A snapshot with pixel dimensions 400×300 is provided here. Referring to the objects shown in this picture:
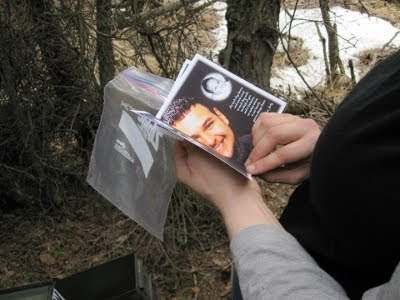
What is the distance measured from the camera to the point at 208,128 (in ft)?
3.83

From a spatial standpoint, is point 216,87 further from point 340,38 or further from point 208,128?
point 340,38

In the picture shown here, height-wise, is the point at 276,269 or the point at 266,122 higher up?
the point at 266,122

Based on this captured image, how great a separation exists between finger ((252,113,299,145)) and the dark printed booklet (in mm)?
59

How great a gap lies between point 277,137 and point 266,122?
5cm

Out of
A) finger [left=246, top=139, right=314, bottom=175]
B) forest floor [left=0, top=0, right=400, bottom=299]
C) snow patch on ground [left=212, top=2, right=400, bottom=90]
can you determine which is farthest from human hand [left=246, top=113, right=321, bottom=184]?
snow patch on ground [left=212, top=2, right=400, bottom=90]

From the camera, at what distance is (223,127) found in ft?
3.86

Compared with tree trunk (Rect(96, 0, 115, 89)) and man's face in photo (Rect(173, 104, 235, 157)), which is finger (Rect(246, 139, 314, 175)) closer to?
man's face in photo (Rect(173, 104, 235, 157))

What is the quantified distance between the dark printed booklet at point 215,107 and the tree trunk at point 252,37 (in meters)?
1.05

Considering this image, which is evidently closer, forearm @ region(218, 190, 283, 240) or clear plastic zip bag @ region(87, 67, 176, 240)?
forearm @ region(218, 190, 283, 240)

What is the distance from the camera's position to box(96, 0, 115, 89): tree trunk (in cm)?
241

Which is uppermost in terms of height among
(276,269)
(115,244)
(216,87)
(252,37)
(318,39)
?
(318,39)

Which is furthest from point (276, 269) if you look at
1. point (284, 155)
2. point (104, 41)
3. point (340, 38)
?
point (340, 38)

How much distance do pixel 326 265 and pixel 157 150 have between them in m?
0.62

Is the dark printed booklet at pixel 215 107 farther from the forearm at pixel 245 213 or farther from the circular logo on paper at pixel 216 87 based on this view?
the forearm at pixel 245 213
